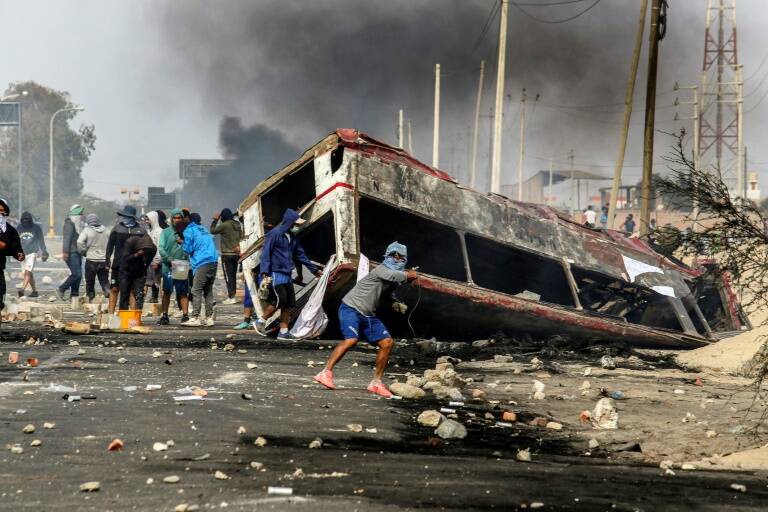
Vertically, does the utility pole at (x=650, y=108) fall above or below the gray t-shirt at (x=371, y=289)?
above

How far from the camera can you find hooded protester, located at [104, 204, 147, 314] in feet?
49.7

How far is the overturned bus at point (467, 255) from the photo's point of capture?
1442cm

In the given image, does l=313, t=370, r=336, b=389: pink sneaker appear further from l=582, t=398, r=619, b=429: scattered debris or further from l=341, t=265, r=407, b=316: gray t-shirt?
l=582, t=398, r=619, b=429: scattered debris

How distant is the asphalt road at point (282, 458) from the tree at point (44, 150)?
72.6 metres

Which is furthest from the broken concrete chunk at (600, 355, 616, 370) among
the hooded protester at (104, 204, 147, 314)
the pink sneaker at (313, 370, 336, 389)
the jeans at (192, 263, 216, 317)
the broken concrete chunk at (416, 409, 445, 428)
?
the hooded protester at (104, 204, 147, 314)

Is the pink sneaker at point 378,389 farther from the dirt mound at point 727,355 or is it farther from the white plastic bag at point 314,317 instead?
the dirt mound at point 727,355

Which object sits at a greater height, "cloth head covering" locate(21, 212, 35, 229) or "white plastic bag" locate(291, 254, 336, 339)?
"cloth head covering" locate(21, 212, 35, 229)

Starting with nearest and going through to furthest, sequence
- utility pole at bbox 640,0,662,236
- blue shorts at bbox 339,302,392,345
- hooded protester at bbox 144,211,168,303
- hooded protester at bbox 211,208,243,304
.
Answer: blue shorts at bbox 339,302,392,345 → hooded protester at bbox 144,211,168,303 → hooded protester at bbox 211,208,243,304 → utility pole at bbox 640,0,662,236

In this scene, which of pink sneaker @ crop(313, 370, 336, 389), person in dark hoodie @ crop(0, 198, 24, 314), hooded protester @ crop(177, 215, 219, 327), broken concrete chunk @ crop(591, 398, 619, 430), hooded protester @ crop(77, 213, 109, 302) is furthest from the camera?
hooded protester @ crop(77, 213, 109, 302)

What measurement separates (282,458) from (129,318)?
8.54m

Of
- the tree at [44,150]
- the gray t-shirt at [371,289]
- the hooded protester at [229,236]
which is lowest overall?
the gray t-shirt at [371,289]

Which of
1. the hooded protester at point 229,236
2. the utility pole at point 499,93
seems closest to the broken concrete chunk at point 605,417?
the hooded protester at point 229,236

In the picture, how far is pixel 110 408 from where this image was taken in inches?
334

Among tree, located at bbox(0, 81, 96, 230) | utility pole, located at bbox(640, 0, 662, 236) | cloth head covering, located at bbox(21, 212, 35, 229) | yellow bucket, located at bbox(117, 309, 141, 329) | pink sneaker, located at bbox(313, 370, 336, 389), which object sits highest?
tree, located at bbox(0, 81, 96, 230)
